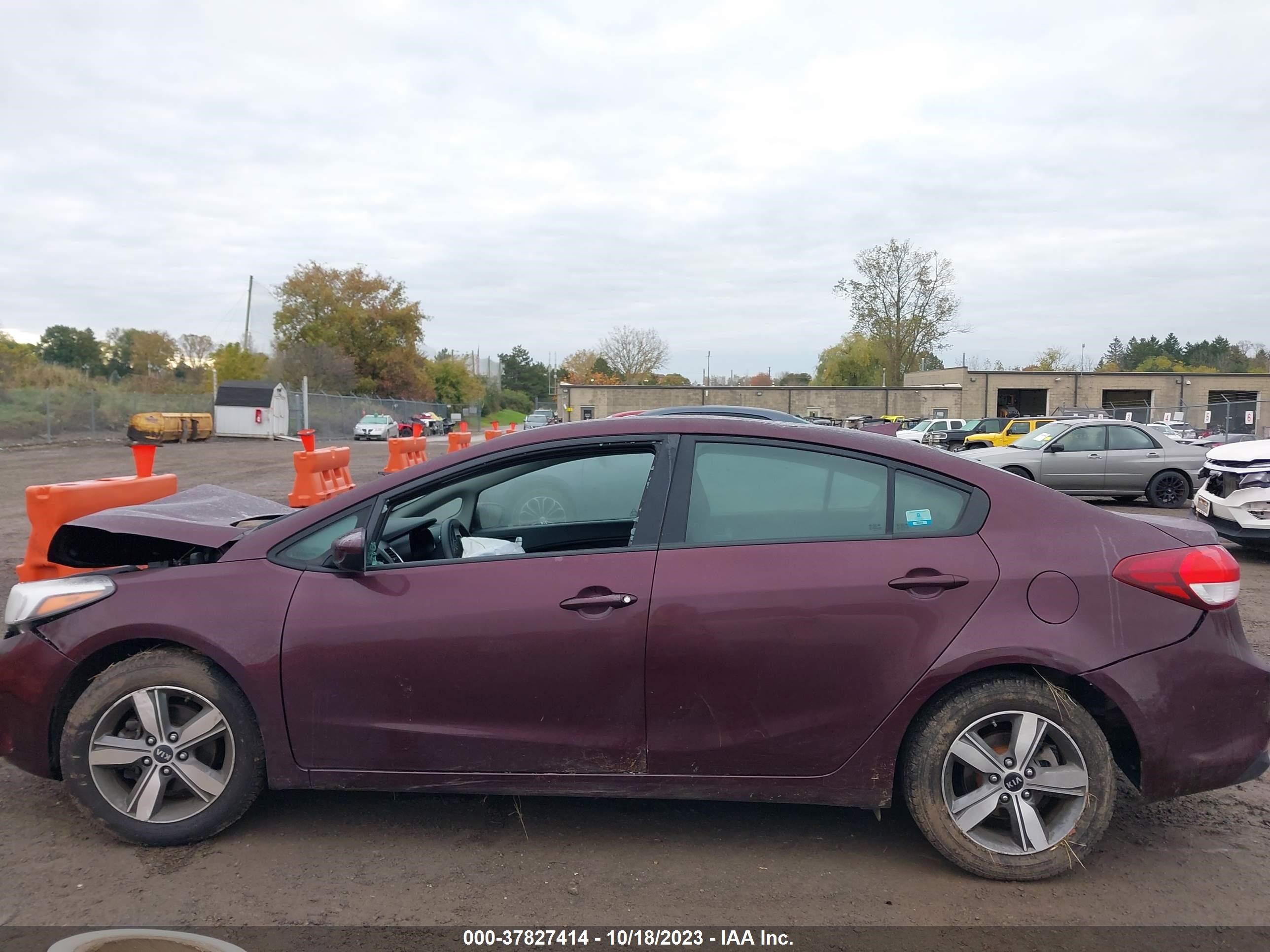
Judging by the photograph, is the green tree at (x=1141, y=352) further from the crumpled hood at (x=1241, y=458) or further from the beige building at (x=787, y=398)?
the crumpled hood at (x=1241, y=458)

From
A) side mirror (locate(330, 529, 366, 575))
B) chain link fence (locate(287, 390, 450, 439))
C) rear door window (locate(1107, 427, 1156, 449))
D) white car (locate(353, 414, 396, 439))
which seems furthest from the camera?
white car (locate(353, 414, 396, 439))

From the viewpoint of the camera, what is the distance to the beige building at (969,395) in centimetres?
6581

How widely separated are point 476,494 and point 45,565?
3871 mm

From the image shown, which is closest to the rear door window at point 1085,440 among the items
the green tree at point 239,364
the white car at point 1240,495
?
the white car at point 1240,495

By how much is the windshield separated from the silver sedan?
0.09 metres

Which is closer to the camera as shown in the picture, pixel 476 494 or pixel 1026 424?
pixel 476 494

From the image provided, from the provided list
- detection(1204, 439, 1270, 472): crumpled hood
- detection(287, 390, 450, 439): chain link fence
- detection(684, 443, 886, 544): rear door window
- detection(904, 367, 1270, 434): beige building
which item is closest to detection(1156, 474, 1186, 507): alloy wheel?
detection(1204, 439, 1270, 472): crumpled hood

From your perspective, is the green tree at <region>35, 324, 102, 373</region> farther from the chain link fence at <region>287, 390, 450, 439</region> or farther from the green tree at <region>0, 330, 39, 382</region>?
the chain link fence at <region>287, 390, 450, 439</region>

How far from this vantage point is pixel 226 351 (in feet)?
230

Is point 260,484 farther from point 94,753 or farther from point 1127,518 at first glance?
point 1127,518

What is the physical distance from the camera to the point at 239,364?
2667 inches

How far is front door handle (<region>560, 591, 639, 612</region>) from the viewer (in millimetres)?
3137

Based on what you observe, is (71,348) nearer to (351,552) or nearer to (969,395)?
(969,395)

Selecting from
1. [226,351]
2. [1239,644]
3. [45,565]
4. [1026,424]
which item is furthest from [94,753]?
[226,351]
